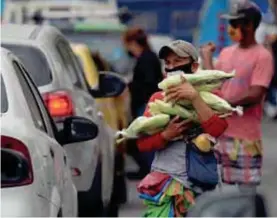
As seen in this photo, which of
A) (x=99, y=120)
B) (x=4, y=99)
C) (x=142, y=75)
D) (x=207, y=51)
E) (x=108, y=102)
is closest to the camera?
(x=4, y=99)

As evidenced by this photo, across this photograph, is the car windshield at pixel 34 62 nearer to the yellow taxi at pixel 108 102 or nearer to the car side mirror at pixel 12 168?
the yellow taxi at pixel 108 102

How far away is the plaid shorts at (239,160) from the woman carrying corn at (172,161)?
197 cm

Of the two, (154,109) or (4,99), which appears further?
(154,109)

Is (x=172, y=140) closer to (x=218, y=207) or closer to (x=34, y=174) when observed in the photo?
(x=34, y=174)

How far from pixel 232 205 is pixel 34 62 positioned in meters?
4.96

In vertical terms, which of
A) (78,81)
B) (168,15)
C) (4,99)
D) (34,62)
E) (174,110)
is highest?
→ (4,99)

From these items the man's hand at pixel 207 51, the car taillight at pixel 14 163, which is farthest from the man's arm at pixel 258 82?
the car taillight at pixel 14 163

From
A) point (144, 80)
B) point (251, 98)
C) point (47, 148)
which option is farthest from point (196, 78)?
point (144, 80)

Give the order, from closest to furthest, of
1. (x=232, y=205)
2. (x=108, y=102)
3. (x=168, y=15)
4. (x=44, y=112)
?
(x=232, y=205) < (x=44, y=112) < (x=108, y=102) < (x=168, y=15)

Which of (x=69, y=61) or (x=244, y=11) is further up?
(x=244, y=11)

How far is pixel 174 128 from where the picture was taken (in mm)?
7711

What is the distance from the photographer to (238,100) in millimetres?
9688

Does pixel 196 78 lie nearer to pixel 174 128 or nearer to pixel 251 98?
pixel 174 128

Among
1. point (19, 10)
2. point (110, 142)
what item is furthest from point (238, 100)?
point (19, 10)
